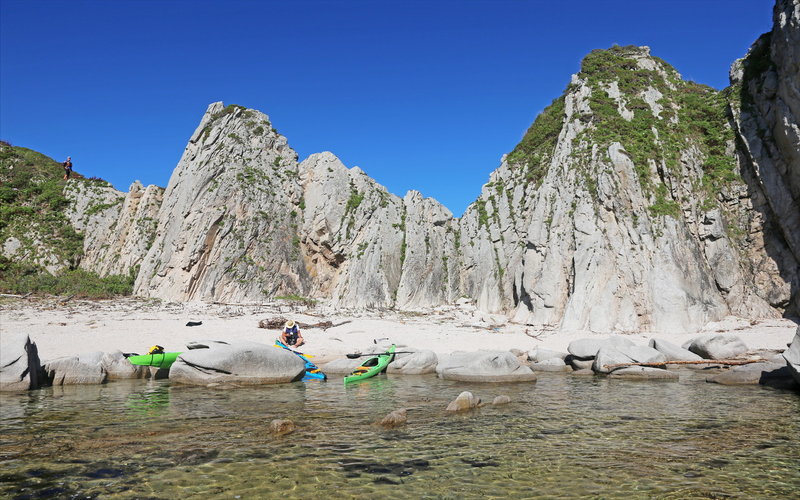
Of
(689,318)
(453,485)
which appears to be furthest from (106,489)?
(689,318)

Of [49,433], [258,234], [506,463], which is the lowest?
[49,433]

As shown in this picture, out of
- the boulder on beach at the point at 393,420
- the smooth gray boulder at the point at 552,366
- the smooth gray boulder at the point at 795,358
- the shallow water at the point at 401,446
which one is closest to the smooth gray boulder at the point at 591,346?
the smooth gray boulder at the point at 552,366

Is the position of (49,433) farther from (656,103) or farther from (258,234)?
(656,103)

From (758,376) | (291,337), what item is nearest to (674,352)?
(758,376)

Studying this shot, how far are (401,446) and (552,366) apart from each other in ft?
36.9

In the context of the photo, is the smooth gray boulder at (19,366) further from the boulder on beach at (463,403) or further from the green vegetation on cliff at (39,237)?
the green vegetation on cliff at (39,237)

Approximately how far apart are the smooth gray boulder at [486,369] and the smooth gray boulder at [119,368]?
403 inches

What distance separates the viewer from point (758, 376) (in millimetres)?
14148

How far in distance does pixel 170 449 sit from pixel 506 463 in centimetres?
557

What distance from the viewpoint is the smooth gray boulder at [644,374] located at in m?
15.3

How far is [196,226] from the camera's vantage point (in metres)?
37.5

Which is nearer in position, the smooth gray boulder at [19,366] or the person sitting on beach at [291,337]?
the smooth gray boulder at [19,366]

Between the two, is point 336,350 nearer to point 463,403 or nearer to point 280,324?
point 280,324

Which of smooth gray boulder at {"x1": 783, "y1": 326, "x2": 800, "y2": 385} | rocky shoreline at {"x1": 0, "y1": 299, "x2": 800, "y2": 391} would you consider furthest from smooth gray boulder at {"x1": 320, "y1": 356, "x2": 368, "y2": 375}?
smooth gray boulder at {"x1": 783, "y1": 326, "x2": 800, "y2": 385}
